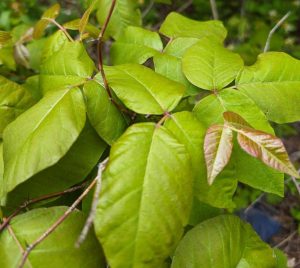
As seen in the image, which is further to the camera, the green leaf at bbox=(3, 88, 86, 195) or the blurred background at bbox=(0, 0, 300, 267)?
the blurred background at bbox=(0, 0, 300, 267)

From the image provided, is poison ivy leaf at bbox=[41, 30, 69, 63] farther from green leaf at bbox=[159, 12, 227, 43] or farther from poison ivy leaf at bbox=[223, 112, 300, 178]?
poison ivy leaf at bbox=[223, 112, 300, 178]

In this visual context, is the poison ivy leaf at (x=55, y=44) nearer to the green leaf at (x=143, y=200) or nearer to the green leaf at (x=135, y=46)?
the green leaf at (x=135, y=46)

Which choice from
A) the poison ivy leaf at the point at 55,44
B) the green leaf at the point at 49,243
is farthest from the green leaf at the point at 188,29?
the green leaf at the point at 49,243

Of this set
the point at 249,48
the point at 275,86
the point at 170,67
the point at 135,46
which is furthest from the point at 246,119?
the point at 249,48

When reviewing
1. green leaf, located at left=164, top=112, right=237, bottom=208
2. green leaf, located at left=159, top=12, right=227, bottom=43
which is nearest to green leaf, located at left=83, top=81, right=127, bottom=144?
green leaf, located at left=164, top=112, right=237, bottom=208

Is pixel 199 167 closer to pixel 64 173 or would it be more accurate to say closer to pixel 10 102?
pixel 64 173

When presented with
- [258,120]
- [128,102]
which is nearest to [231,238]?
[258,120]
